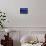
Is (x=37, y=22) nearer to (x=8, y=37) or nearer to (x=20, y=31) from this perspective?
(x=20, y=31)

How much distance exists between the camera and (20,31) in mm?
3797

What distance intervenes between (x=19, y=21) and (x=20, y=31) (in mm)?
267

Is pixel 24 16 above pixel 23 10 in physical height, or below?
below

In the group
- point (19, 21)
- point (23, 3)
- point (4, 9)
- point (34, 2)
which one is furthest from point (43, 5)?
point (4, 9)

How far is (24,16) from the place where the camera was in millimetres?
3779

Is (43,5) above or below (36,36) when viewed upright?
above

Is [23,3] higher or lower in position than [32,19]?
higher

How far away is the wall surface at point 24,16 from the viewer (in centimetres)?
377

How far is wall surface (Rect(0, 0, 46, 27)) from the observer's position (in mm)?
3770

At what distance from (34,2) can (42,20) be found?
1.70 feet

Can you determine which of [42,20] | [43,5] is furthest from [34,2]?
[42,20]

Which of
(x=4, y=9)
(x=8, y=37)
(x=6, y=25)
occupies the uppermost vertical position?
(x=4, y=9)

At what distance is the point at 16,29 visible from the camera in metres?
3.79

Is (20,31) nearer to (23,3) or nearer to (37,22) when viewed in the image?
(37,22)
